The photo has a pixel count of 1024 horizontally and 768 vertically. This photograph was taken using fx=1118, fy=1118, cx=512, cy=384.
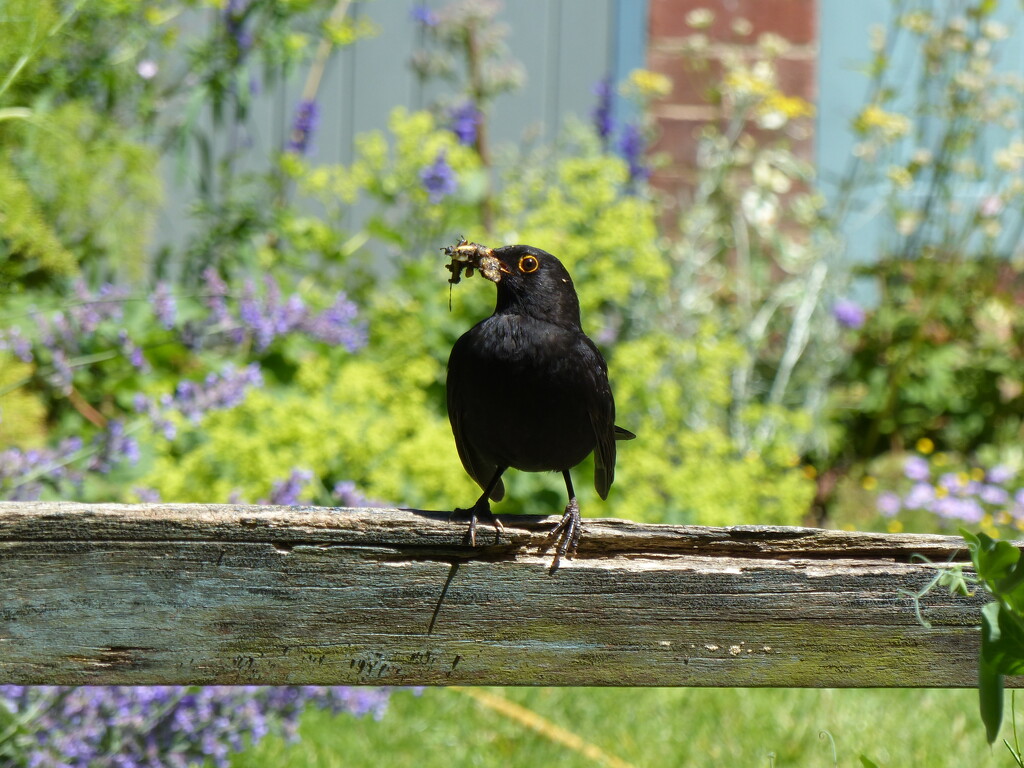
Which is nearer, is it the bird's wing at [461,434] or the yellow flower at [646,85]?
the bird's wing at [461,434]

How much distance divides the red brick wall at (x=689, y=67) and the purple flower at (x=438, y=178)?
72.3 inches

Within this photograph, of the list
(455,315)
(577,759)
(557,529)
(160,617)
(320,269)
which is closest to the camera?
(160,617)

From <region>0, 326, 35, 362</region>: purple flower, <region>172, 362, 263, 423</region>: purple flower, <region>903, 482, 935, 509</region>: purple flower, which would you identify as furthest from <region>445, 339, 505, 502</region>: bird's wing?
<region>903, 482, 935, 509</region>: purple flower

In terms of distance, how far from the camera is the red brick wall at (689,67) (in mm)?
5785

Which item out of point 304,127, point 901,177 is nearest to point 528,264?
point 304,127

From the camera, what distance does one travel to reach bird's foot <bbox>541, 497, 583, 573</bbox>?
154cm

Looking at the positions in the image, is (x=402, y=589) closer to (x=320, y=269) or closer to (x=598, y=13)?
(x=320, y=269)

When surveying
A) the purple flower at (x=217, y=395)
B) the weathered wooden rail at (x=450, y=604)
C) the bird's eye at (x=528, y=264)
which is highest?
the bird's eye at (x=528, y=264)

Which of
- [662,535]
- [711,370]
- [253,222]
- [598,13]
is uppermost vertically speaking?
[598,13]

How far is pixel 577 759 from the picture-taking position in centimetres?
297

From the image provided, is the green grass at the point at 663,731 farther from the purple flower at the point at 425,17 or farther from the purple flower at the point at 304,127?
the purple flower at the point at 425,17

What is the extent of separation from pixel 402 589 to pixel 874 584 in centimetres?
65

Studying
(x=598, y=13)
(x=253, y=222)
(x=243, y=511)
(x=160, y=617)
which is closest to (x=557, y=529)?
(x=243, y=511)

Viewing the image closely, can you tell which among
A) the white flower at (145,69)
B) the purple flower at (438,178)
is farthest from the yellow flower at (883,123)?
the white flower at (145,69)
